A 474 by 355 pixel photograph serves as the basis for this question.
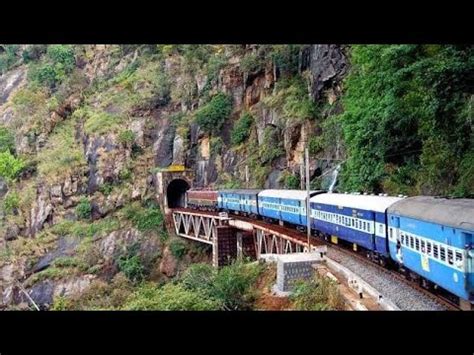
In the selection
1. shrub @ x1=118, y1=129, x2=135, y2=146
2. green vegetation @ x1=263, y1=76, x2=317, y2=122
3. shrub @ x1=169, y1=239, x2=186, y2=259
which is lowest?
shrub @ x1=169, y1=239, x2=186, y2=259

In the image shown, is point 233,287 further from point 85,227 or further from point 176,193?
point 176,193

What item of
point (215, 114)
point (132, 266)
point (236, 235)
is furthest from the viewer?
point (215, 114)

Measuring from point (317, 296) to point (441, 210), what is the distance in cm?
324

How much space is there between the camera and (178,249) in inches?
1175

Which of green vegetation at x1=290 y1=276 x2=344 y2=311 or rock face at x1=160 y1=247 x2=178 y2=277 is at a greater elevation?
green vegetation at x1=290 y1=276 x2=344 y2=311

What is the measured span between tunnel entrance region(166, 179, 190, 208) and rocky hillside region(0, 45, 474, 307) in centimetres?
142

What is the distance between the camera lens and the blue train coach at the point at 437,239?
695 cm

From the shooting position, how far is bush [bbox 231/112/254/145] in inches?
1284

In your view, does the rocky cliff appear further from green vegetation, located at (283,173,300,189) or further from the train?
the train

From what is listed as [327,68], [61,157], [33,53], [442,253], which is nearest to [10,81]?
[33,53]

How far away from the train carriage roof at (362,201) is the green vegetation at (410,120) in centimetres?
198

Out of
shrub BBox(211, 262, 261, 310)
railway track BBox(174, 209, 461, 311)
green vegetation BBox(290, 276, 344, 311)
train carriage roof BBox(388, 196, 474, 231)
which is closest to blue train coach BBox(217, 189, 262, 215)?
railway track BBox(174, 209, 461, 311)

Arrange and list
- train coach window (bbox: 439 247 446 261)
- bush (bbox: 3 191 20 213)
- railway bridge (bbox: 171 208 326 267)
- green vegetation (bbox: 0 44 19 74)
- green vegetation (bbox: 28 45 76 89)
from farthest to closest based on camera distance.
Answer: green vegetation (bbox: 0 44 19 74) → green vegetation (bbox: 28 45 76 89) → bush (bbox: 3 191 20 213) → railway bridge (bbox: 171 208 326 267) → train coach window (bbox: 439 247 446 261)
